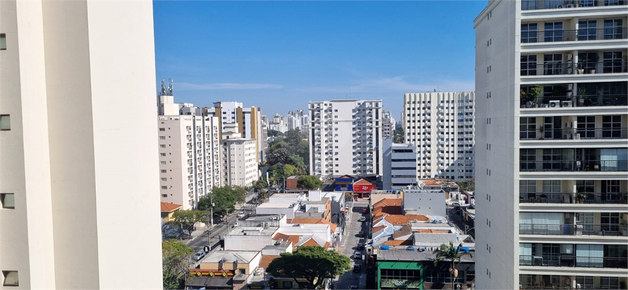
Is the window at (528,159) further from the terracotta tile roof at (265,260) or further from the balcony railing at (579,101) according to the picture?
the terracotta tile roof at (265,260)

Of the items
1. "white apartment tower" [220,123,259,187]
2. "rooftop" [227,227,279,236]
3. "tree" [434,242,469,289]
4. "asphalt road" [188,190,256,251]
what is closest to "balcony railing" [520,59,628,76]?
"tree" [434,242,469,289]

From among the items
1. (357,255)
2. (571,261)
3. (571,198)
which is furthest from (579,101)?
(357,255)

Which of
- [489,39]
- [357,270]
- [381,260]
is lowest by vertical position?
[357,270]

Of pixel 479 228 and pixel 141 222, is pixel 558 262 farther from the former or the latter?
pixel 141 222

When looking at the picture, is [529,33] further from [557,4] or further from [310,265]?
[310,265]

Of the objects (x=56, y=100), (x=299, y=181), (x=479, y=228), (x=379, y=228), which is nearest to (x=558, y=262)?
(x=479, y=228)

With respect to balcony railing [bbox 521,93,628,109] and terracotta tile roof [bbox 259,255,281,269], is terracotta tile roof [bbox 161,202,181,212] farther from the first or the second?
balcony railing [bbox 521,93,628,109]
